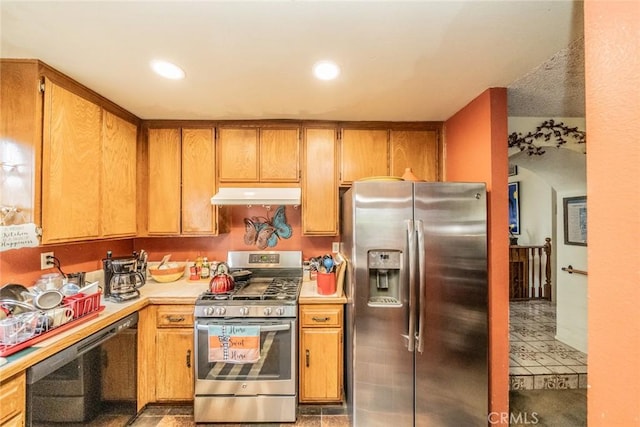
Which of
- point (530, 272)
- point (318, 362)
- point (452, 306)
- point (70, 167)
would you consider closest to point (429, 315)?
point (452, 306)

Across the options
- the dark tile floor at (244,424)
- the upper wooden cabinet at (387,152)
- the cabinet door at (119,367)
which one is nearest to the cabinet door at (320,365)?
the dark tile floor at (244,424)

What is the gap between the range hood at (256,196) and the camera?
223 cm

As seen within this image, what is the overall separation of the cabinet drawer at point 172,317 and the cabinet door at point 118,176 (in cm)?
73

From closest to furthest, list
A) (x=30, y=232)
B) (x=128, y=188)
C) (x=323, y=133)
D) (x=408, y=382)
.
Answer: (x=30, y=232)
(x=408, y=382)
(x=128, y=188)
(x=323, y=133)

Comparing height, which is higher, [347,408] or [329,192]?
[329,192]

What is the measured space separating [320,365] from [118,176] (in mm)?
2199

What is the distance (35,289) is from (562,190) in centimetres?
492

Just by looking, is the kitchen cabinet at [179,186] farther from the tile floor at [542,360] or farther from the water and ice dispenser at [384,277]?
the tile floor at [542,360]

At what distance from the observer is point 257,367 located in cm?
189

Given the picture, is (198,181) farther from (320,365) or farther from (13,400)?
(320,365)

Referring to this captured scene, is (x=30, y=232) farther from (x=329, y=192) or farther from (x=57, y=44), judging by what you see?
(x=329, y=192)

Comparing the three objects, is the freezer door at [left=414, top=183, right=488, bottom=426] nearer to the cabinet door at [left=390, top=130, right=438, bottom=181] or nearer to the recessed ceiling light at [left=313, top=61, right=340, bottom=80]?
the cabinet door at [left=390, top=130, right=438, bottom=181]

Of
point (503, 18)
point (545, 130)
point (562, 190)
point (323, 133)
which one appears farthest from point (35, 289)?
point (562, 190)

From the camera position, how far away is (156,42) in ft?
4.34
